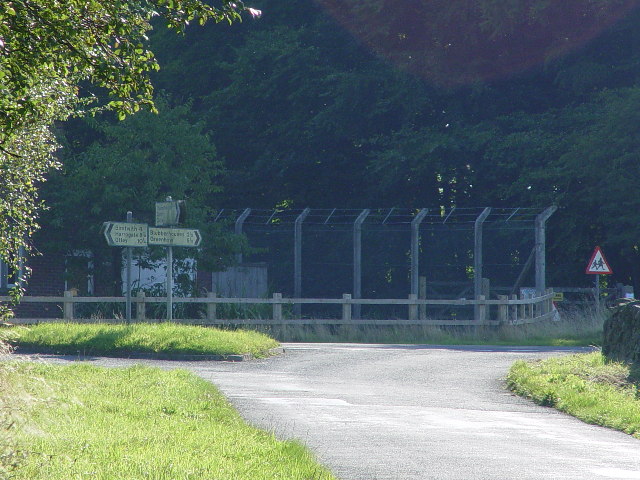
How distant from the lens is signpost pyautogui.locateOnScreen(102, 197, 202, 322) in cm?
2270

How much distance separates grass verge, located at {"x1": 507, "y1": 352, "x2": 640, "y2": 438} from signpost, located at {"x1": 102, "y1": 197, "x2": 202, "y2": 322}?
823cm

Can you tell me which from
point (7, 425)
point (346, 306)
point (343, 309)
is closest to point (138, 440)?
point (7, 425)

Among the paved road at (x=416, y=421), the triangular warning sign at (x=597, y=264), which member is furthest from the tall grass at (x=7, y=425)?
the triangular warning sign at (x=597, y=264)

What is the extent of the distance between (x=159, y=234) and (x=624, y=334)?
10.1 metres

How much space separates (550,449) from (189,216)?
2046 cm

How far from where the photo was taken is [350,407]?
12734mm

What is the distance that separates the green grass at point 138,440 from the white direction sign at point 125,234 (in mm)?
10260

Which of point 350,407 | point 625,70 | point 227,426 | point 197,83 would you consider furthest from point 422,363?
point 197,83

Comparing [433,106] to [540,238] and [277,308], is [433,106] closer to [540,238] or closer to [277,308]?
[540,238]

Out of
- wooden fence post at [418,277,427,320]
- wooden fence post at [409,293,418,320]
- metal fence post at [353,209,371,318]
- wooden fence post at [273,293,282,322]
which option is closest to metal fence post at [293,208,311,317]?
metal fence post at [353,209,371,318]

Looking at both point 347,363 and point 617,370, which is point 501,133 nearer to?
point 347,363

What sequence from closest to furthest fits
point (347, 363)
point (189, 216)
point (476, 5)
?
point (347, 363)
point (189, 216)
point (476, 5)

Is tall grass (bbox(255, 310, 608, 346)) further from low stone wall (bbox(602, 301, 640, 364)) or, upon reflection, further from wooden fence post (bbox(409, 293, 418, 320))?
low stone wall (bbox(602, 301, 640, 364))

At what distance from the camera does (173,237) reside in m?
23.1
